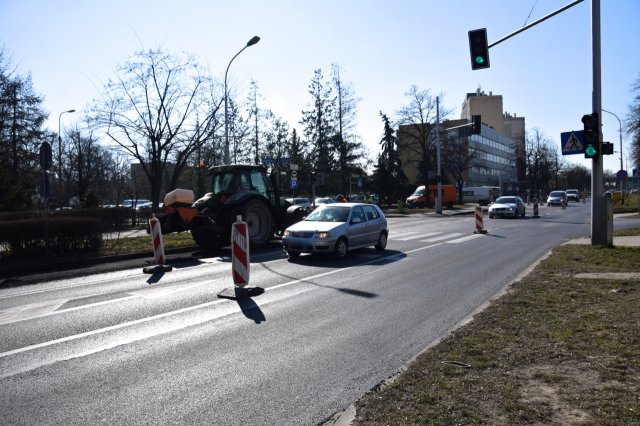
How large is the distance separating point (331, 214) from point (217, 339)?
349 inches

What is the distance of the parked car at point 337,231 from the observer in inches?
524

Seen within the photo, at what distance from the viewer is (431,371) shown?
4.59 meters

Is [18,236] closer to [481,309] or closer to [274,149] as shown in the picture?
[481,309]

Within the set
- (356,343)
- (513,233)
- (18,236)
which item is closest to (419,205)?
(513,233)

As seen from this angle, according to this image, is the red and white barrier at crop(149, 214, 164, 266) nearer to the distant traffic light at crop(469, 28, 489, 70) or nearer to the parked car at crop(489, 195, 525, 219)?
the distant traffic light at crop(469, 28, 489, 70)

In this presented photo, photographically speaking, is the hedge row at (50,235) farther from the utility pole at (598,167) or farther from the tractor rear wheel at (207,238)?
the utility pole at (598,167)

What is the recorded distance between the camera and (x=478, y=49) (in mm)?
14445

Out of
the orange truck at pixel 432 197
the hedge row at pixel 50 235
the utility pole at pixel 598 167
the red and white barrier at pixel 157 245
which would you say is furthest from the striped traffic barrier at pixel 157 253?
the orange truck at pixel 432 197

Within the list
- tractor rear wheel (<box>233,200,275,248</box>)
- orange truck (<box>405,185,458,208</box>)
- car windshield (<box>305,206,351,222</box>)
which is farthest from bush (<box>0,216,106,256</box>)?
orange truck (<box>405,185,458,208</box>)

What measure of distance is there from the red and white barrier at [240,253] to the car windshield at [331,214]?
562 cm

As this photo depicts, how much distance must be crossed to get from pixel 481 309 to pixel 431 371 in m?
2.91

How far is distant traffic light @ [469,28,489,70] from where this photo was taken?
47.1ft

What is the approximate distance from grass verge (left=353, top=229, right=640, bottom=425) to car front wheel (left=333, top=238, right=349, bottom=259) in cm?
638

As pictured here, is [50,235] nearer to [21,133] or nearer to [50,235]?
[50,235]
